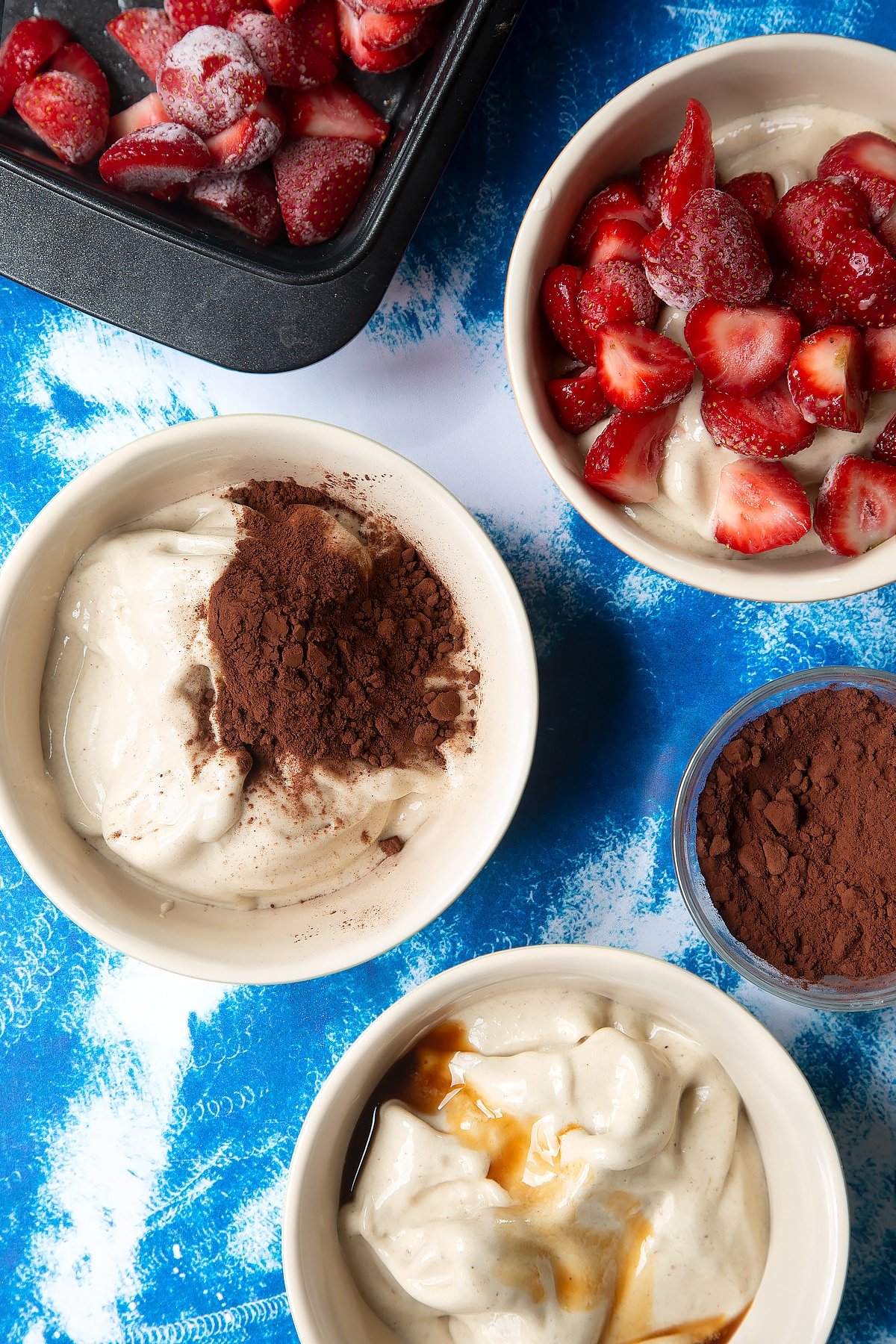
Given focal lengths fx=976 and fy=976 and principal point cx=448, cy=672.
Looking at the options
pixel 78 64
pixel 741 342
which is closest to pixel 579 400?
pixel 741 342

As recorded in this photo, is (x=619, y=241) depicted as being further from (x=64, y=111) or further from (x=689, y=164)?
(x=64, y=111)

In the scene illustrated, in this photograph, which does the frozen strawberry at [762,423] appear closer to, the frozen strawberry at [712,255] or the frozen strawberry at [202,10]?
the frozen strawberry at [712,255]

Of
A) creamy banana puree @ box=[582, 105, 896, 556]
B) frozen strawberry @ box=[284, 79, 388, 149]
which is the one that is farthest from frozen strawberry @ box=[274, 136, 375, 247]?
creamy banana puree @ box=[582, 105, 896, 556]

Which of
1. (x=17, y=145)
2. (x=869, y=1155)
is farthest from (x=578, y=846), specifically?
(x=17, y=145)

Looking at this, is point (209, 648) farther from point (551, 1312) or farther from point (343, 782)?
point (551, 1312)

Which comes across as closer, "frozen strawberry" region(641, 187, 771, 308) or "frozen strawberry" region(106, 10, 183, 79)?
"frozen strawberry" region(641, 187, 771, 308)

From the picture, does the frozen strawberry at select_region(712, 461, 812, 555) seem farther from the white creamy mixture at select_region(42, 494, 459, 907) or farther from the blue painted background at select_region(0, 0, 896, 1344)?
the white creamy mixture at select_region(42, 494, 459, 907)
